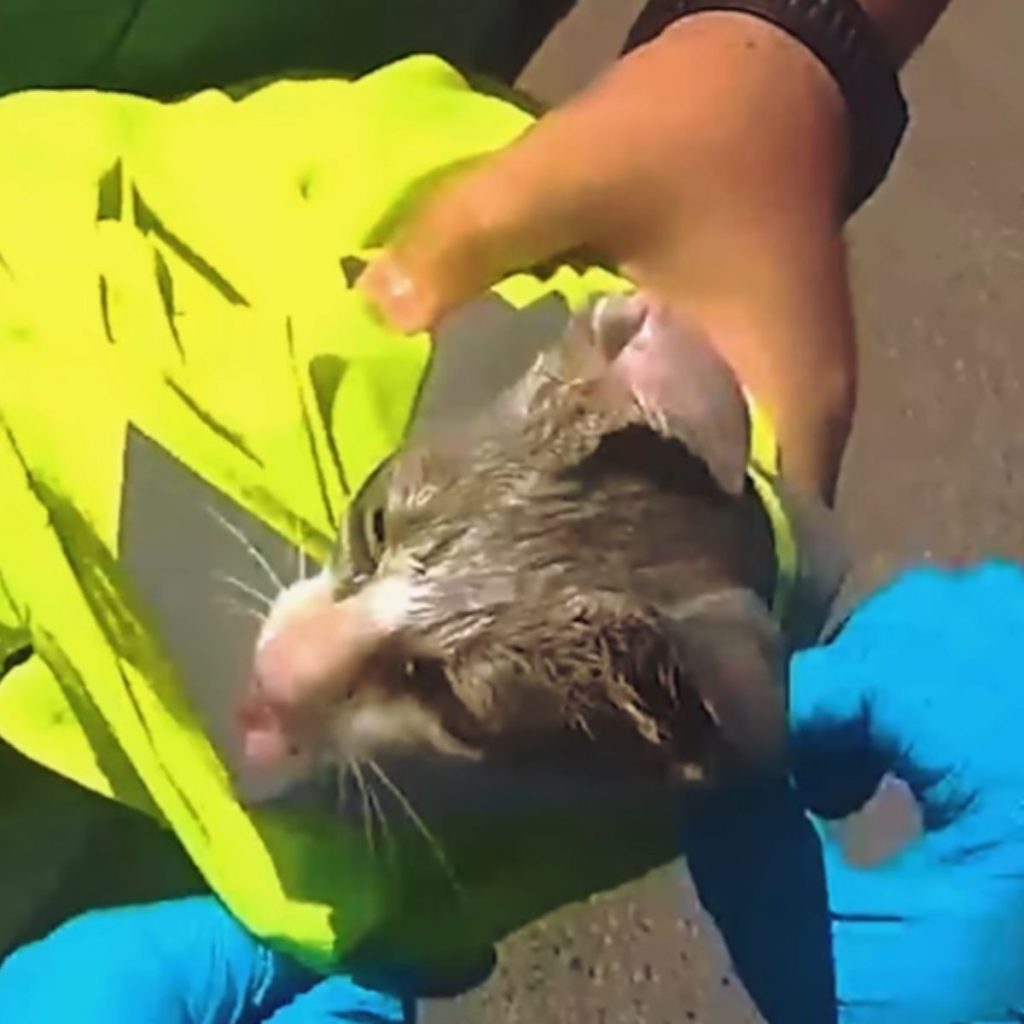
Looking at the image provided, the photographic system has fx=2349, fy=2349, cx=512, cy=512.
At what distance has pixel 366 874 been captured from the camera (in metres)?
0.55

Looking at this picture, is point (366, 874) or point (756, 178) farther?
point (756, 178)

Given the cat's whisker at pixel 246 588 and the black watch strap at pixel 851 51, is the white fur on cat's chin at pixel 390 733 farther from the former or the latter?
the black watch strap at pixel 851 51

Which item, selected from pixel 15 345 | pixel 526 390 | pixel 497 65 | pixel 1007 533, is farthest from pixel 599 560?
pixel 1007 533

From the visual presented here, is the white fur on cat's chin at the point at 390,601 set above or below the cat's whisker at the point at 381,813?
above

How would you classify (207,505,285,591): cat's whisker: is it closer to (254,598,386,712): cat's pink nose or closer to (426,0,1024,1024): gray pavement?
(254,598,386,712): cat's pink nose

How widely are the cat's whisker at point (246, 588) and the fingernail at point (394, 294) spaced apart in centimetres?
7

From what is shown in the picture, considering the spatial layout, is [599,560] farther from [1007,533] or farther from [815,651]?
[1007,533]

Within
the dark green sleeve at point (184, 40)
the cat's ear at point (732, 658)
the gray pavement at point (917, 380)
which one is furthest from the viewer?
the gray pavement at point (917, 380)

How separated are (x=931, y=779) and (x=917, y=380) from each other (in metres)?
0.74

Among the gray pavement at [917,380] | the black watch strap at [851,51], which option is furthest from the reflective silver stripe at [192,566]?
the gray pavement at [917,380]

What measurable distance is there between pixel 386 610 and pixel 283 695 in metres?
0.04

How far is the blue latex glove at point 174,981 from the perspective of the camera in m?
0.56

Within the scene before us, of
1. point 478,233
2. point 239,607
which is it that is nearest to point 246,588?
point 239,607

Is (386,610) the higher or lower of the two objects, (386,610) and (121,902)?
the higher
